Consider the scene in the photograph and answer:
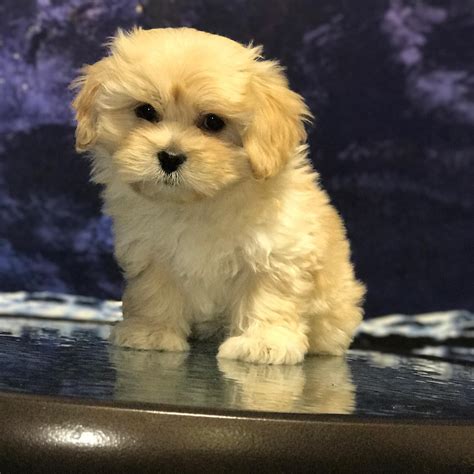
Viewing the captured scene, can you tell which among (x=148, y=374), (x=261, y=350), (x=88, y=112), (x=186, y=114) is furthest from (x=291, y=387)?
(x=88, y=112)

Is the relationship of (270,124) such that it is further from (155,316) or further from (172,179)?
(155,316)

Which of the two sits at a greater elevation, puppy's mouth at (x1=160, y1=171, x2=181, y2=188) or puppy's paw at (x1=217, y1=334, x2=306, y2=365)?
Result: puppy's mouth at (x1=160, y1=171, x2=181, y2=188)

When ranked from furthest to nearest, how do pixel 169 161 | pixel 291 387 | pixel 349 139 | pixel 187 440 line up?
pixel 349 139 → pixel 169 161 → pixel 291 387 → pixel 187 440

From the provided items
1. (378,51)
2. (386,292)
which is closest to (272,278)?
(386,292)

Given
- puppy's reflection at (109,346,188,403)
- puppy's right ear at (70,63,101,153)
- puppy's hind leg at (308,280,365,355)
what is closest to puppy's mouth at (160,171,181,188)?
puppy's right ear at (70,63,101,153)

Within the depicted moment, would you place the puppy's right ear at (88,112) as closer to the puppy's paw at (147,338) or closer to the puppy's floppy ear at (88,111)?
the puppy's floppy ear at (88,111)

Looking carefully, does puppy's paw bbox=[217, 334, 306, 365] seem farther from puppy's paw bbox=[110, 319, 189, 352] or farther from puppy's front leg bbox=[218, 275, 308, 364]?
puppy's paw bbox=[110, 319, 189, 352]
